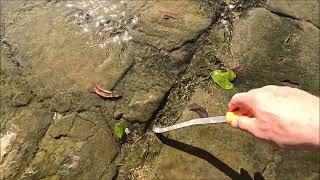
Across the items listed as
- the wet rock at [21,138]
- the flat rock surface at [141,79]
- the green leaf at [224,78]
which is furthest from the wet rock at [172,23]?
the wet rock at [21,138]

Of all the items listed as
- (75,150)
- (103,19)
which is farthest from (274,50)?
(75,150)

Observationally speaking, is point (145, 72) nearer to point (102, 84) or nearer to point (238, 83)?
point (102, 84)

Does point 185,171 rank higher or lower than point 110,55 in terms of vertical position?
lower

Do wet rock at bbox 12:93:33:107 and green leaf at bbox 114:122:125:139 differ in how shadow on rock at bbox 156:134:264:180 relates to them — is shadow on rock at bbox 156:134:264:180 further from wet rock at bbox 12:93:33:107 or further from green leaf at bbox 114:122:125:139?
→ wet rock at bbox 12:93:33:107

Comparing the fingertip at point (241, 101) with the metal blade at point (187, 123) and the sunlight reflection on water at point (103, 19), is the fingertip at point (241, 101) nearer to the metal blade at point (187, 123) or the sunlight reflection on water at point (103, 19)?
the metal blade at point (187, 123)

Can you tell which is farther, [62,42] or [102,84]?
[62,42]

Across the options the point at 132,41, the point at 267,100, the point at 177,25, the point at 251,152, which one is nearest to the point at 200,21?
the point at 177,25
